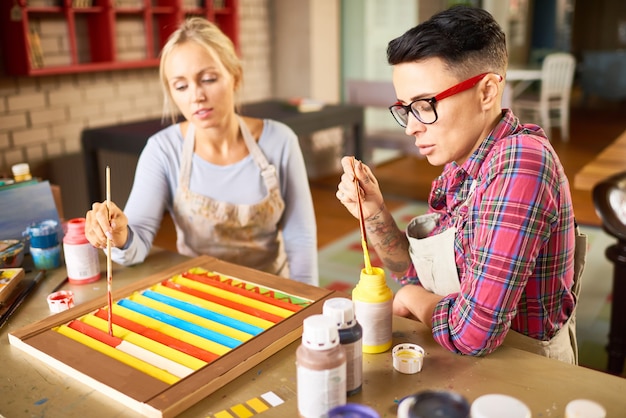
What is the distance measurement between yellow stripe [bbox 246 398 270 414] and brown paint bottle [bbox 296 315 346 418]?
0.29 feet

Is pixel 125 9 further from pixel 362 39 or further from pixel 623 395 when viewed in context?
pixel 623 395

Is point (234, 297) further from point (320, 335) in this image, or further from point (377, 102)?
point (377, 102)

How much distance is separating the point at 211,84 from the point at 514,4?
27.2 feet

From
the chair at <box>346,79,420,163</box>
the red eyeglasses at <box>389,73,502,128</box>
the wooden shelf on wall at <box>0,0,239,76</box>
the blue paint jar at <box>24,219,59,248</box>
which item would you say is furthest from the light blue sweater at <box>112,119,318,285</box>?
the chair at <box>346,79,420,163</box>

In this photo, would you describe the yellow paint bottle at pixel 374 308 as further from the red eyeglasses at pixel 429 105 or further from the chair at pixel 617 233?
the chair at pixel 617 233

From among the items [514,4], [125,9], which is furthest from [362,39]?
[514,4]

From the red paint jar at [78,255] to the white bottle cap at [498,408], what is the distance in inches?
41.4

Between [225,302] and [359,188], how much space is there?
0.40 meters

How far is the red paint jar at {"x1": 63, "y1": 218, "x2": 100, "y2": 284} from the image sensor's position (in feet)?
4.86

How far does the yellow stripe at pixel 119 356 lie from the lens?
102 centimetres

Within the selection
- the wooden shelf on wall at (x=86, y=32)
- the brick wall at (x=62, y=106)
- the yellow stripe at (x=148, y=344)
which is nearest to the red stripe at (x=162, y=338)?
the yellow stripe at (x=148, y=344)

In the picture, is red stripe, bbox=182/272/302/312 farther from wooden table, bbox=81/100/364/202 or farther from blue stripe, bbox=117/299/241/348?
wooden table, bbox=81/100/364/202

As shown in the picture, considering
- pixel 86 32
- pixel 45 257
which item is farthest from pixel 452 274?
pixel 86 32

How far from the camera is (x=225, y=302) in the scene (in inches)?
51.1
